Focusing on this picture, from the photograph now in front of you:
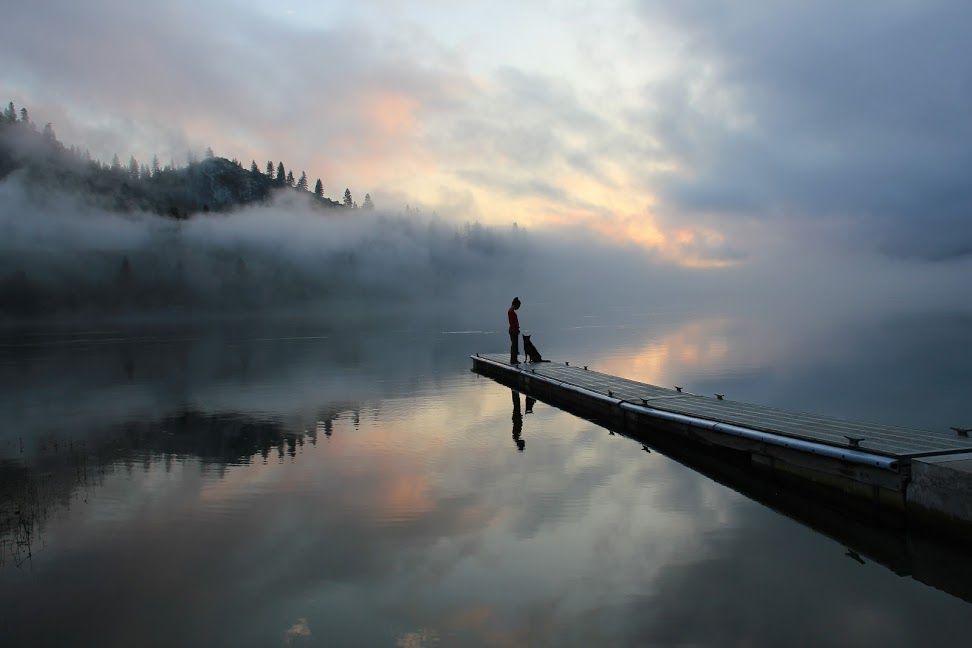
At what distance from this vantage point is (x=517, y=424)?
2030cm

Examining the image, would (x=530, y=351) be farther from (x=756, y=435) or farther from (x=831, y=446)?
(x=831, y=446)

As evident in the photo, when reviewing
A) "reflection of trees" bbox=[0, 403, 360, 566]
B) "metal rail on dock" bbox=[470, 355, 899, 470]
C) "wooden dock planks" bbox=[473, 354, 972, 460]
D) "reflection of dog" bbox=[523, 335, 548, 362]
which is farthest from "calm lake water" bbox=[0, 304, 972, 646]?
"reflection of dog" bbox=[523, 335, 548, 362]

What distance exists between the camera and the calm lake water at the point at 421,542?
301 inches

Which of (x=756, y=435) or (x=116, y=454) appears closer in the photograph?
(x=756, y=435)

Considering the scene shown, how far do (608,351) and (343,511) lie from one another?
39.6m

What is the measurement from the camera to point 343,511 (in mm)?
11734

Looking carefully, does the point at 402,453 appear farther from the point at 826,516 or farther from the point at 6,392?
the point at 6,392

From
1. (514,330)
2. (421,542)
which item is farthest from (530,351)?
(421,542)

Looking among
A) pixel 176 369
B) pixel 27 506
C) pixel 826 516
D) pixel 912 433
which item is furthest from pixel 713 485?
pixel 176 369

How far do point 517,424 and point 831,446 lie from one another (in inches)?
397

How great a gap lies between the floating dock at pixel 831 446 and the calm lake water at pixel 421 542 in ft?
2.19

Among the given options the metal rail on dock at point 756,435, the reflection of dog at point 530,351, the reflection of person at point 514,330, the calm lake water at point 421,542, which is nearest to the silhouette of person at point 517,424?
the calm lake water at point 421,542

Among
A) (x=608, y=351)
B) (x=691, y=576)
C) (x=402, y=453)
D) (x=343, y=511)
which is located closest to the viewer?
(x=691, y=576)

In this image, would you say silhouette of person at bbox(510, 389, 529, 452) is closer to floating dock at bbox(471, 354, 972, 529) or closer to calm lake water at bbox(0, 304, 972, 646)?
calm lake water at bbox(0, 304, 972, 646)
